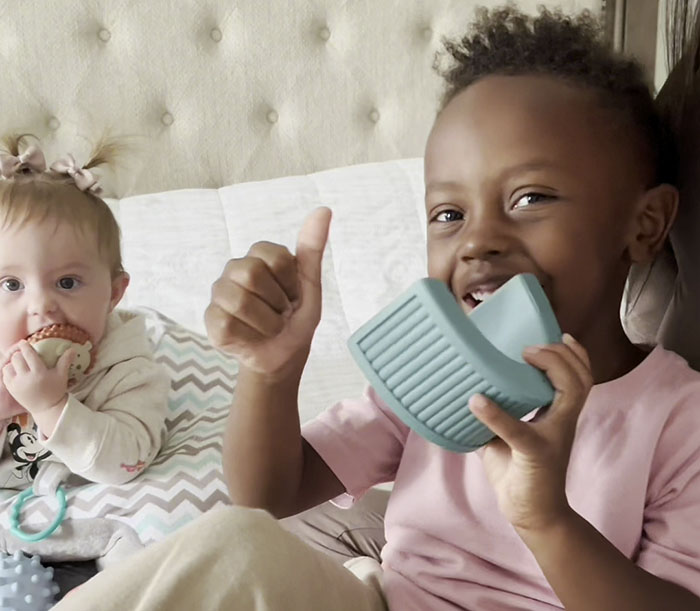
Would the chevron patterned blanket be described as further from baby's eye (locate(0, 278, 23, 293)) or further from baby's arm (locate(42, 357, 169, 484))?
baby's eye (locate(0, 278, 23, 293))

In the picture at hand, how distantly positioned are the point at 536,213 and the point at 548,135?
7 centimetres

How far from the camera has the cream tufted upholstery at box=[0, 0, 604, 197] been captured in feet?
5.87

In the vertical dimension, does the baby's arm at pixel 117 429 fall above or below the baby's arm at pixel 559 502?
below

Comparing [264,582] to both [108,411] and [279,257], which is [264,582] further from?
[108,411]

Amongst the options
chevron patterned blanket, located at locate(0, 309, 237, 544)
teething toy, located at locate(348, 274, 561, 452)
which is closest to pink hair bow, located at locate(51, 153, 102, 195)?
chevron patterned blanket, located at locate(0, 309, 237, 544)

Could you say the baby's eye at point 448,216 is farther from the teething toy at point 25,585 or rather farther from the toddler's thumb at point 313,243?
the teething toy at point 25,585

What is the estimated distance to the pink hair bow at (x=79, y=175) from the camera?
4.16 ft

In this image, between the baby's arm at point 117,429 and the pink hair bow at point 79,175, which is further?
the pink hair bow at point 79,175

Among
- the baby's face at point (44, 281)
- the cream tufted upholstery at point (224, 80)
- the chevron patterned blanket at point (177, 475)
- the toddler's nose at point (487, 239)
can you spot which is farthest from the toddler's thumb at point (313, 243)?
the cream tufted upholstery at point (224, 80)

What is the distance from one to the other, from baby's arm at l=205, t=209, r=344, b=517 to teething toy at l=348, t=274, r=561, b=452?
0.09 m

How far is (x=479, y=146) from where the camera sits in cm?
77

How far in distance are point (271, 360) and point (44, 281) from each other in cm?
55

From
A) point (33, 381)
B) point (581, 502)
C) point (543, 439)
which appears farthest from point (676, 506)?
point (33, 381)

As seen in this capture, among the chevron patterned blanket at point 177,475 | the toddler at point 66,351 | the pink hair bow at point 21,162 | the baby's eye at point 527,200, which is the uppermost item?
the baby's eye at point 527,200
